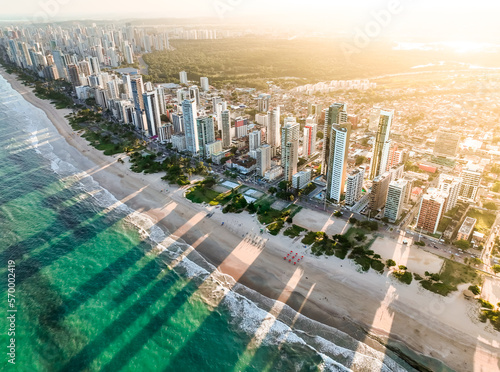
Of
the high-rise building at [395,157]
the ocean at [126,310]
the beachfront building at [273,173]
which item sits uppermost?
the high-rise building at [395,157]

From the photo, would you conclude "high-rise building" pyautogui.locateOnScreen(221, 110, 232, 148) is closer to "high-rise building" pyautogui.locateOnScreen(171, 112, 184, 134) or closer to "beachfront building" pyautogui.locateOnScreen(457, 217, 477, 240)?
"high-rise building" pyautogui.locateOnScreen(171, 112, 184, 134)

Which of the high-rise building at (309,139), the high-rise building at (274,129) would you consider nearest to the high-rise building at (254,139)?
the high-rise building at (274,129)

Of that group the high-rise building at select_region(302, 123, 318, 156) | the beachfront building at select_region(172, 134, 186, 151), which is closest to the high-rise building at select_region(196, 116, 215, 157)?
the beachfront building at select_region(172, 134, 186, 151)

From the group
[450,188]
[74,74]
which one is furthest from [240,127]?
[74,74]

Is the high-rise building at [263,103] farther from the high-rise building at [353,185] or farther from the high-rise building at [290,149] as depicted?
the high-rise building at [353,185]

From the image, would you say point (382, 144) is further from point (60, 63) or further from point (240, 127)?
point (60, 63)

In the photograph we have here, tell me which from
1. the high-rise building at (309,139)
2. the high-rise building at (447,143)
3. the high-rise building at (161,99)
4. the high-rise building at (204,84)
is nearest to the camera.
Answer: the high-rise building at (309,139)
